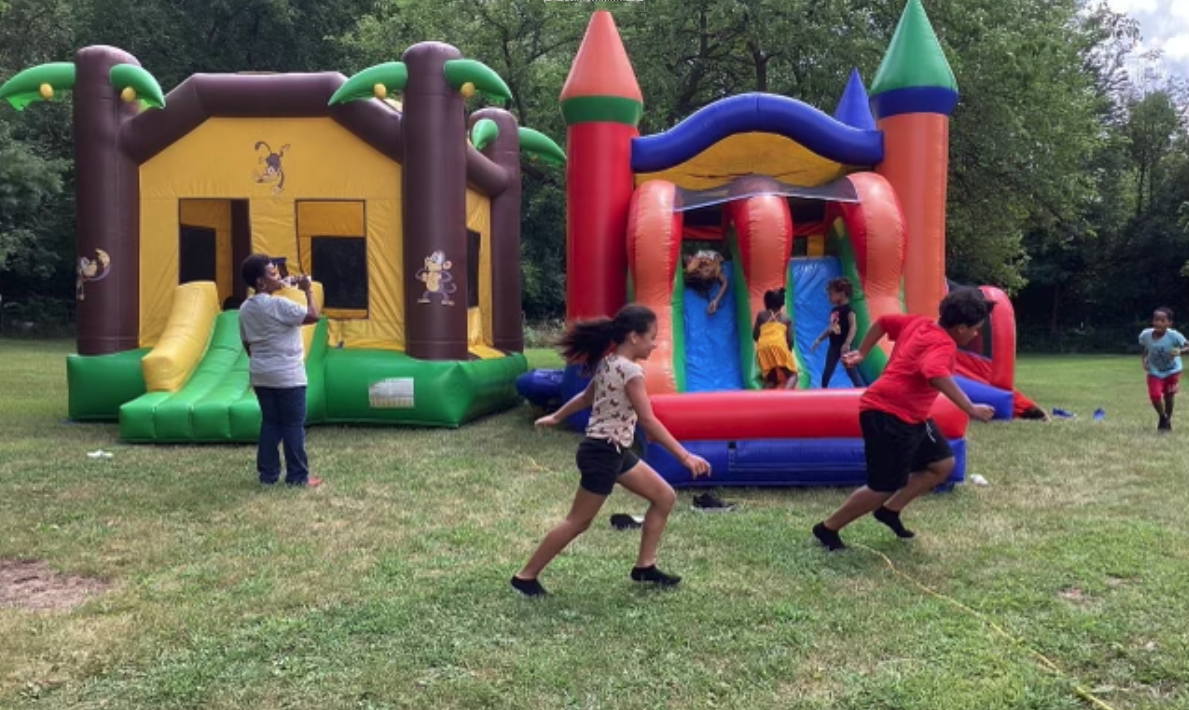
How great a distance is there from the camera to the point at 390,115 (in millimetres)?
8945

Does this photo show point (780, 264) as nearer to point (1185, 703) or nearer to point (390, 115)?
point (390, 115)

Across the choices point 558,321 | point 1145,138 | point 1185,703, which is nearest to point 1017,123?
point 1185,703

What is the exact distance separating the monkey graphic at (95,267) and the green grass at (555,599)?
277 centimetres

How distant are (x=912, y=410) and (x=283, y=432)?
3.80m

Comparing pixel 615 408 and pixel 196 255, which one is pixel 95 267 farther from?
pixel 615 408

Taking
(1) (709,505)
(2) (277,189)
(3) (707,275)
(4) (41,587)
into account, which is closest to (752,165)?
(3) (707,275)

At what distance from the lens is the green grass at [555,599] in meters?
3.00

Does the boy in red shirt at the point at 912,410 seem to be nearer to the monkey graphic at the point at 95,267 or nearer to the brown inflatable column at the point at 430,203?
the brown inflatable column at the point at 430,203

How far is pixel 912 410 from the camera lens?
4.50 metres

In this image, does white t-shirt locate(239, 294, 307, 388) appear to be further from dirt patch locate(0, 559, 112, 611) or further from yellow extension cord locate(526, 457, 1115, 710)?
yellow extension cord locate(526, 457, 1115, 710)

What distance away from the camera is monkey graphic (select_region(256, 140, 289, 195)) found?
9188mm

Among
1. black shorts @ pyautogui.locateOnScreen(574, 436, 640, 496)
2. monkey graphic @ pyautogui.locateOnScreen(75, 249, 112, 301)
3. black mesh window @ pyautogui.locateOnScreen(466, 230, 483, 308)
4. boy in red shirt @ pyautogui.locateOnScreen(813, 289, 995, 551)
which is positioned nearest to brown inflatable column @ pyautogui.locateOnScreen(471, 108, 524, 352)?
black mesh window @ pyautogui.locateOnScreen(466, 230, 483, 308)

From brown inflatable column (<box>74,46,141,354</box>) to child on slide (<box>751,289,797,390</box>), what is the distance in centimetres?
586

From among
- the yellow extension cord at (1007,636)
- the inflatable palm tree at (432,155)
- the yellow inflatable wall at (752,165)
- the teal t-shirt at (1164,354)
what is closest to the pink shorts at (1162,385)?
the teal t-shirt at (1164,354)
